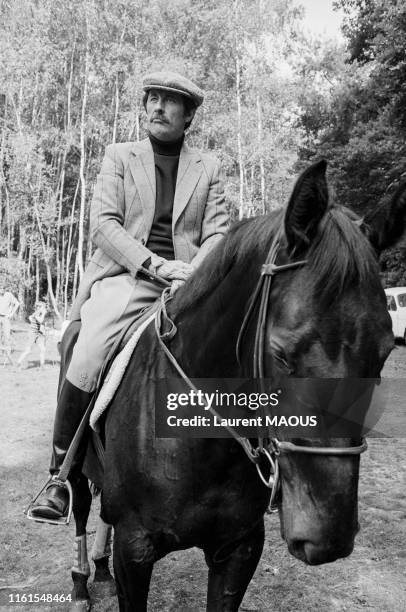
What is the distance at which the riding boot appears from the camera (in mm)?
2656

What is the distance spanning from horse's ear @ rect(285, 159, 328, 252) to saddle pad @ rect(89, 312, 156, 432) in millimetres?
1090

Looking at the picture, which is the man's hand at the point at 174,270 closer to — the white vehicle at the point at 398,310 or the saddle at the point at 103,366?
the saddle at the point at 103,366

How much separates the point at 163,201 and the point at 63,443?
1.43 m

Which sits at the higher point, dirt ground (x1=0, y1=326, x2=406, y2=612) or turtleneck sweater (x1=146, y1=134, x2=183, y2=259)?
turtleneck sweater (x1=146, y1=134, x2=183, y2=259)

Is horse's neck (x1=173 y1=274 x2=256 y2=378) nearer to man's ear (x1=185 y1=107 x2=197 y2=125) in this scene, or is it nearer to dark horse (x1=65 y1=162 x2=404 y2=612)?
dark horse (x1=65 y1=162 x2=404 y2=612)

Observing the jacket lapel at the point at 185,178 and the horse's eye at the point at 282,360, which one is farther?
the jacket lapel at the point at 185,178

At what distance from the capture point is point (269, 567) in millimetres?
4160

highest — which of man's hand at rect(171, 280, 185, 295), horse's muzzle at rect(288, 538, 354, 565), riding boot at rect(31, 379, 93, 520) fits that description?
man's hand at rect(171, 280, 185, 295)

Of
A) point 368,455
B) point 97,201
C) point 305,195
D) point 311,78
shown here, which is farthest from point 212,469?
point 311,78

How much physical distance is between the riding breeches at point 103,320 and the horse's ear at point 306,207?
124 centimetres

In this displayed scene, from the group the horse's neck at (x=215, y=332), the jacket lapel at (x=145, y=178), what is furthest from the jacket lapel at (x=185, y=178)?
the horse's neck at (x=215, y=332)

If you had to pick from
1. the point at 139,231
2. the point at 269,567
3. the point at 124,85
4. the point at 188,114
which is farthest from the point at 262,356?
the point at 124,85

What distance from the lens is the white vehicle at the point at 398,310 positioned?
20.5m

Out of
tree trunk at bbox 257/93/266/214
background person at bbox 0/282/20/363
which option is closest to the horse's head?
background person at bbox 0/282/20/363
